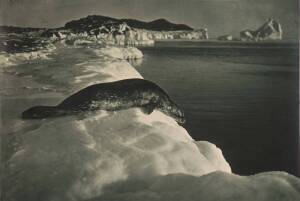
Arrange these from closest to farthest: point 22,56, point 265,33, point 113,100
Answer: point 113,100 → point 22,56 → point 265,33

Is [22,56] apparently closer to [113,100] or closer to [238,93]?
[113,100]

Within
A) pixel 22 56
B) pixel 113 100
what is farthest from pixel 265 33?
pixel 22 56

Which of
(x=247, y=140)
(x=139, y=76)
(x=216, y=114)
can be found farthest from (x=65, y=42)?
(x=247, y=140)

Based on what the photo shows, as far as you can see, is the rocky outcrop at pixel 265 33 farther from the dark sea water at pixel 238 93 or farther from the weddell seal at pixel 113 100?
the weddell seal at pixel 113 100

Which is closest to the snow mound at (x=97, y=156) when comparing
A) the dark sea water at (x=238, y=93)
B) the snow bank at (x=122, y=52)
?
the dark sea water at (x=238, y=93)

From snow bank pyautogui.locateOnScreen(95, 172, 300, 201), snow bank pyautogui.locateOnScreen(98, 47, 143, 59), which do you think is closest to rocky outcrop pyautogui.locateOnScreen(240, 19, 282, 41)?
snow bank pyautogui.locateOnScreen(98, 47, 143, 59)
